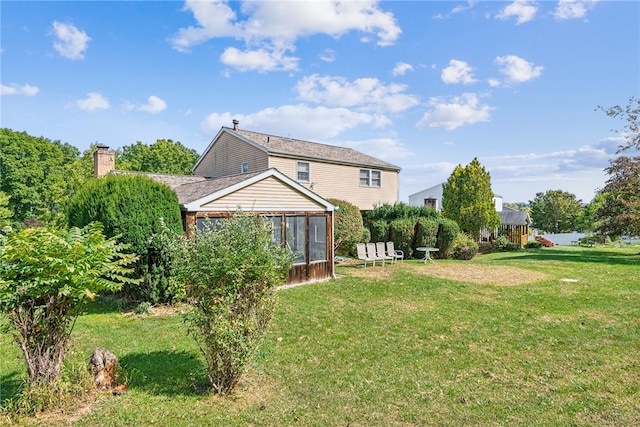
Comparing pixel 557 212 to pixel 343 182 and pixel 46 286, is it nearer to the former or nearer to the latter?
pixel 343 182

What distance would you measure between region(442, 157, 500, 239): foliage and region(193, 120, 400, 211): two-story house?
445cm

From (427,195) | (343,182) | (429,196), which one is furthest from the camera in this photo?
(427,195)

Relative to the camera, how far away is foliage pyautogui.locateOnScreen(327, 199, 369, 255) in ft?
54.2

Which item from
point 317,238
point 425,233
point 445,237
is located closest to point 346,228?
point 425,233

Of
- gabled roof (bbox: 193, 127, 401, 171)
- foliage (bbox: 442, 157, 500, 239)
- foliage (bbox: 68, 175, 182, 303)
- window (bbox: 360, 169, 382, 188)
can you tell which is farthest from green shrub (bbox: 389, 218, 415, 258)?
foliage (bbox: 68, 175, 182, 303)

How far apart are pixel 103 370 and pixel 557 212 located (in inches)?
2081

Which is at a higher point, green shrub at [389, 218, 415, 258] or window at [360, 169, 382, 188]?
window at [360, 169, 382, 188]

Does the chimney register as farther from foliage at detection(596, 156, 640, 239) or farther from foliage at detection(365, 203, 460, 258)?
foliage at detection(596, 156, 640, 239)

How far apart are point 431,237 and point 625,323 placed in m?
11.7

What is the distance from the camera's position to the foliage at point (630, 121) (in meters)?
19.8

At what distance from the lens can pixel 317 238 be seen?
1194 cm

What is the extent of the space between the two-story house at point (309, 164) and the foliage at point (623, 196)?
1227 centimetres

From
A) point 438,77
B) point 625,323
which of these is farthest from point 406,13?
point 625,323

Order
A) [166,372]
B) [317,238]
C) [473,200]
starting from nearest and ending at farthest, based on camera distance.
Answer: [166,372] < [317,238] < [473,200]
